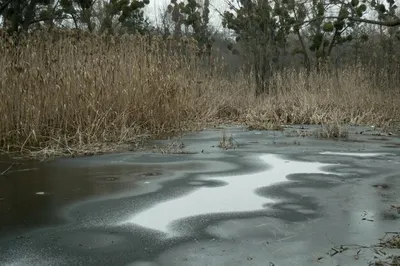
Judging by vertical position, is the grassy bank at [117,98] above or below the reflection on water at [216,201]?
above

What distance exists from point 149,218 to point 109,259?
0.69 metres

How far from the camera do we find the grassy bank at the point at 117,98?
231 inches

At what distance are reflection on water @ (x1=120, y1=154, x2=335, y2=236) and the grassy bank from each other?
2.37 metres

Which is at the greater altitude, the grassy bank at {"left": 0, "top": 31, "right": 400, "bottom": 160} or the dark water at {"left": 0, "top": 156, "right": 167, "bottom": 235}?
the grassy bank at {"left": 0, "top": 31, "right": 400, "bottom": 160}

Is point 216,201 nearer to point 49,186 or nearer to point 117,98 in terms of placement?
point 49,186

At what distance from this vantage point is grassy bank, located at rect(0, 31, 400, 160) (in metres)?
5.87

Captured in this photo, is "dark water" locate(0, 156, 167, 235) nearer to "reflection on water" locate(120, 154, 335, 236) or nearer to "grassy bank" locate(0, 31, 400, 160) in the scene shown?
"reflection on water" locate(120, 154, 335, 236)

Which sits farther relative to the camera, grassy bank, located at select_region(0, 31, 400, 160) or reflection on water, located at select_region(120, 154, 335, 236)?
grassy bank, located at select_region(0, 31, 400, 160)

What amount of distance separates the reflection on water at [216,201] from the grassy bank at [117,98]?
237cm

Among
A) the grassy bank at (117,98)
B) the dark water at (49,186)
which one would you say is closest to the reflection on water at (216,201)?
the dark water at (49,186)

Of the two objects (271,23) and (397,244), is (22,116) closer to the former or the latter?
(397,244)

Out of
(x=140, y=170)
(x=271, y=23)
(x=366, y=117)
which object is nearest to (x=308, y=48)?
(x=271, y=23)

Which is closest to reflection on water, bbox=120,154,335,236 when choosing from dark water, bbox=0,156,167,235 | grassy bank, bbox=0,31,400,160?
dark water, bbox=0,156,167,235

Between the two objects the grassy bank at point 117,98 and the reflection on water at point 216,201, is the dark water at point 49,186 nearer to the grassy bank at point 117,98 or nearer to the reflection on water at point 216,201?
the reflection on water at point 216,201
